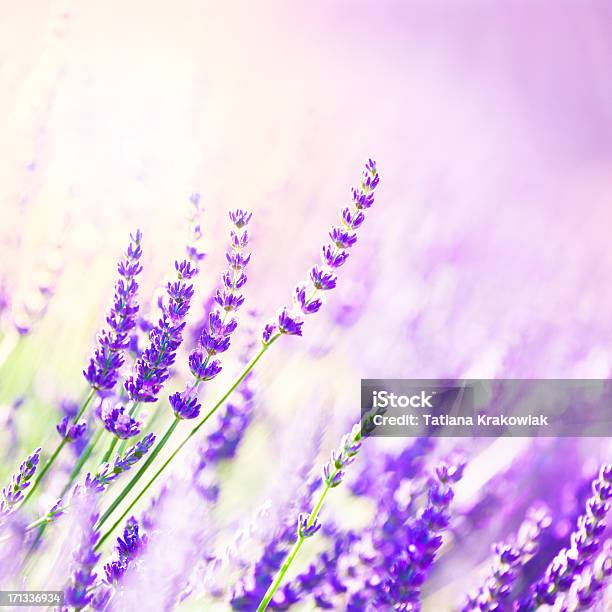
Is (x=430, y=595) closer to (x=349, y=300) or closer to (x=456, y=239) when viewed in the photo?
(x=349, y=300)

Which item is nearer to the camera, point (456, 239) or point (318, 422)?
point (318, 422)

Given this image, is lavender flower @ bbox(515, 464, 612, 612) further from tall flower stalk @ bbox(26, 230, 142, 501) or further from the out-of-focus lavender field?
tall flower stalk @ bbox(26, 230, 142, 501)

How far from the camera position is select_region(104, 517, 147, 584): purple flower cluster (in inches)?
21.4

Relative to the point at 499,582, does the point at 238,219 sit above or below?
above

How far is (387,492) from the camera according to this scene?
2.95 feet

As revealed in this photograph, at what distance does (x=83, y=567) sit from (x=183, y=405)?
17 cm

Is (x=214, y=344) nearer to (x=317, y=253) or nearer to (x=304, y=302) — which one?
(x=304, y=302)

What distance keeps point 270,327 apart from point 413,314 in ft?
1.78

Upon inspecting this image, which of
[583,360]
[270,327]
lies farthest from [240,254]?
[583,360]

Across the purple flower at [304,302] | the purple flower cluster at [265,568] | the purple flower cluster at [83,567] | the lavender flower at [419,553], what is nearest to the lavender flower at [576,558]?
the lavender flower at [419,553]

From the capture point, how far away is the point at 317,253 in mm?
1118

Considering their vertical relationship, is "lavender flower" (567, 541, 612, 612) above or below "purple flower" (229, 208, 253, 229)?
below

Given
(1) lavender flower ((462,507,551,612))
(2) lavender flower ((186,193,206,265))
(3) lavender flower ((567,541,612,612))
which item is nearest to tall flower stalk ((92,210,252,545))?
(2) lavender flower ((186,193,206,265))

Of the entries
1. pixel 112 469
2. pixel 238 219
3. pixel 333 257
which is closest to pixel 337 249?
pixel 333 257
